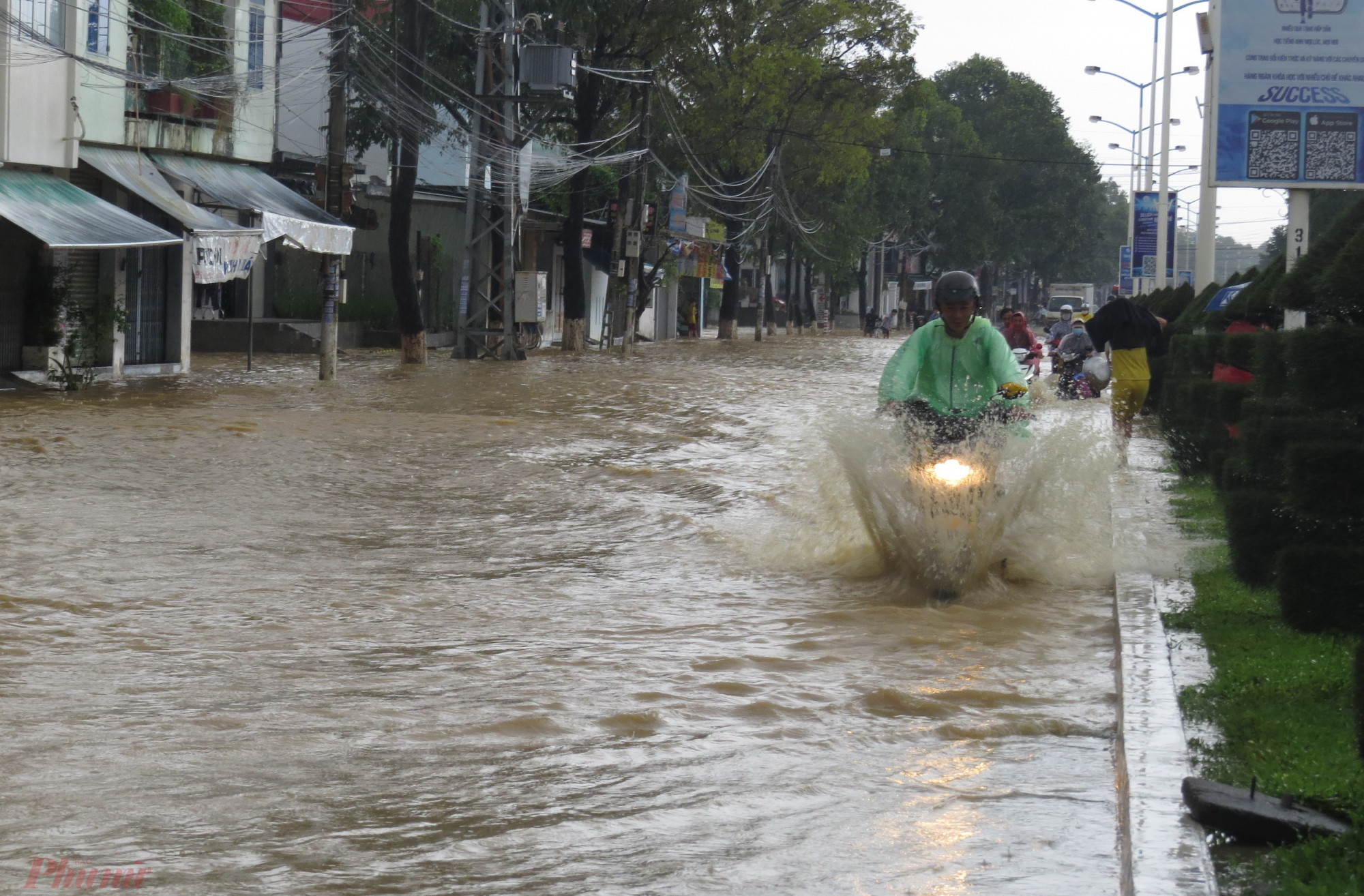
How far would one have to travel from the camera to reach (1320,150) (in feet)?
48.9

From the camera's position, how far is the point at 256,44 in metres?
27.4

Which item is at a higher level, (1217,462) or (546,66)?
(546,66)

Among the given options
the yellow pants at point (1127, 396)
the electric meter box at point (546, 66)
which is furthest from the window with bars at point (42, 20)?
the yellow pants at point (1127, 396)

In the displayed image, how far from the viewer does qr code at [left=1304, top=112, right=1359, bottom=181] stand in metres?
14.7

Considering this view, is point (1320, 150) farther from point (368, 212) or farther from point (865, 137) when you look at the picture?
point (865, 137)

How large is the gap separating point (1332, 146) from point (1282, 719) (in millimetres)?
10799

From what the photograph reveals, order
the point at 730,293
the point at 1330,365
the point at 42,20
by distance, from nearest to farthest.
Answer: the point at 1330,365, the point at 42,20, the point at 730,293

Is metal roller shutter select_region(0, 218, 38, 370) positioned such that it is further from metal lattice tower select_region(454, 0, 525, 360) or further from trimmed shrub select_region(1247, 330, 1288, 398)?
trimmed shrub select_region(1247, 330, 1288, 398)

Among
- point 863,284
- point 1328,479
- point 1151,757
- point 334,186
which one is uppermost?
point 863,284

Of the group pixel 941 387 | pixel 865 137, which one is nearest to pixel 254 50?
pixel 941 387

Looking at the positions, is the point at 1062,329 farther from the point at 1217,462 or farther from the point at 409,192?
the point at 1217,462

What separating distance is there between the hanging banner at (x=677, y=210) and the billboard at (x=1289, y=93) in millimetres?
29862

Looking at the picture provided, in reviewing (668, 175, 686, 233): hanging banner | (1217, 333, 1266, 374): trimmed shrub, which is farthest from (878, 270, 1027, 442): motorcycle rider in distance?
(668, 175, 686, 233): hanging banner

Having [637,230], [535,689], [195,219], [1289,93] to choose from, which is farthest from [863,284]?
[535,689]
